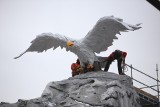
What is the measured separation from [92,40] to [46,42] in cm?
125

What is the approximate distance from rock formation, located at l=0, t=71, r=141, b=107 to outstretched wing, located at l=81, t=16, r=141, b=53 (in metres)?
0.83

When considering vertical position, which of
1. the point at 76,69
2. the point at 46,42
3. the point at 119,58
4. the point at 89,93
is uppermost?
the point at 46,42

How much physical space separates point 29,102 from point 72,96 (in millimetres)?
863

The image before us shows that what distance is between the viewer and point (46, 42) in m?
6.68

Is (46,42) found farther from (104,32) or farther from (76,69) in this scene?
(104,32)

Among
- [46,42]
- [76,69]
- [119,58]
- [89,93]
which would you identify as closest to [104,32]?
[119,58]

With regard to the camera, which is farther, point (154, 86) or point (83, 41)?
point (154, 86)

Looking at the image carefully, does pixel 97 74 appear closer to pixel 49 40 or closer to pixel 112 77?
pixel 112 77

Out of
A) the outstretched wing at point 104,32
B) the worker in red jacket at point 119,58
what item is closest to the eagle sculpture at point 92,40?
the outstretched wing at point 104,32

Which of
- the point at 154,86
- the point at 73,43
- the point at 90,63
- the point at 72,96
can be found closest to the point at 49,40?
the point at 73,43

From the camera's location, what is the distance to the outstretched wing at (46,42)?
6.36 m

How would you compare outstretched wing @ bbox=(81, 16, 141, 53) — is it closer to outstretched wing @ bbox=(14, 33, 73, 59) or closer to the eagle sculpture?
the eagle sculpture

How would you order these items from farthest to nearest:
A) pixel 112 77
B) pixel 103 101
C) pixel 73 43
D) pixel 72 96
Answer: pixel 73 43
pixel 112 77
pixel 72 96
pixel 103 101

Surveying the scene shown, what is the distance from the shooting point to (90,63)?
6.17 meters
